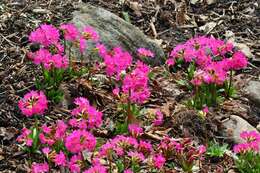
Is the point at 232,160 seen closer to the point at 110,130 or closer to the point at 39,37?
the point at 110,130

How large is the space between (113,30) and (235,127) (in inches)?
72.4

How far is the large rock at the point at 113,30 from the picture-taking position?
19.9ft

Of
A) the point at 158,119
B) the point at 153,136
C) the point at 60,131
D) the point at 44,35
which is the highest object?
the point at 44,35

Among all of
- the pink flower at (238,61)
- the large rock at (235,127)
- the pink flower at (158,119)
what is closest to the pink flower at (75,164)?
the pink flower at (158,119)

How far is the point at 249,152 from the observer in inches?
169

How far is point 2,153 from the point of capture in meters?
4.44

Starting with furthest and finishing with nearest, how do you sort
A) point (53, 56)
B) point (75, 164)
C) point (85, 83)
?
point (85, 83), point (53, 56), point (75, 164)

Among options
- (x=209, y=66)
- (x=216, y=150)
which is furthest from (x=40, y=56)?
(x=216, y=150)

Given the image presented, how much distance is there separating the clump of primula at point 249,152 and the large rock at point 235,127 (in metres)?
0.42

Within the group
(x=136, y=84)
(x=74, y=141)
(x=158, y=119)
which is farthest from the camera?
(x=158, y=119)

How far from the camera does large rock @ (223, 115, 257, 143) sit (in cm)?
490

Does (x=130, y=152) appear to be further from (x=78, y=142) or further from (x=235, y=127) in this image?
(x=235, y=127)

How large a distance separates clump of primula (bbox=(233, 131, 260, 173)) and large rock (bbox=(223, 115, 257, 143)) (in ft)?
1.37

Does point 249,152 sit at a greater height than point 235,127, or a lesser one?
greater
